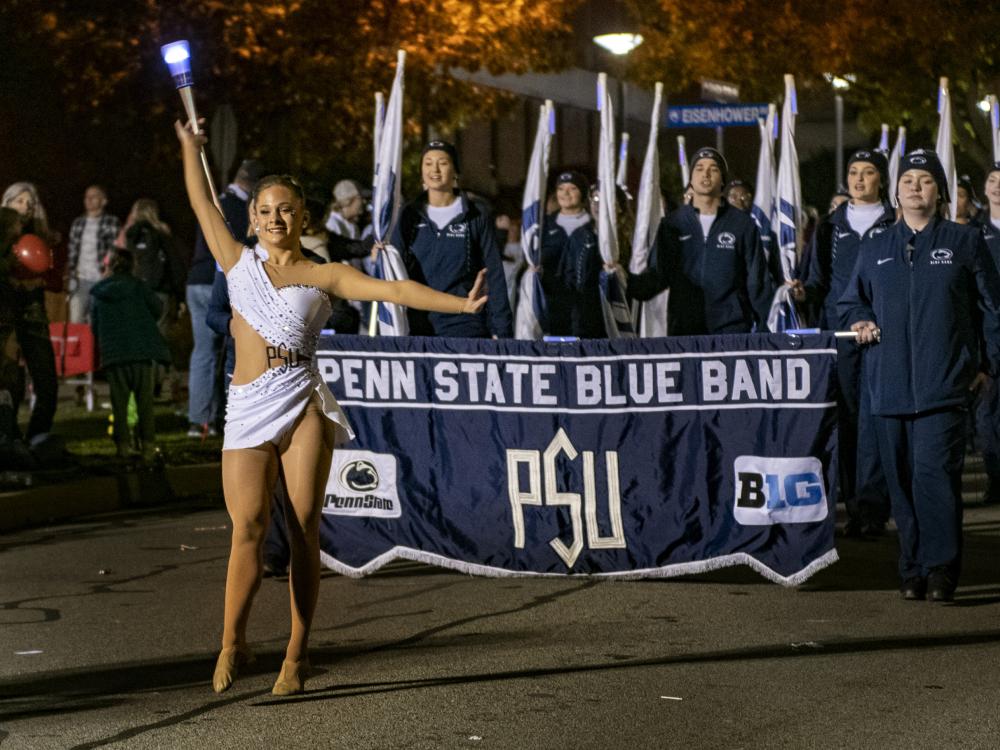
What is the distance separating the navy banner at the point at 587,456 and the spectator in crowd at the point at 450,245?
4.03ft

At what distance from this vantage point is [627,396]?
9469 mm

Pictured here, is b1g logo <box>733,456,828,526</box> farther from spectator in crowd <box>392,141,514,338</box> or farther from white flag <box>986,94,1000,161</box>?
white flag <box>986,94,1000,161</box>

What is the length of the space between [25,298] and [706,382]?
5.51 meters

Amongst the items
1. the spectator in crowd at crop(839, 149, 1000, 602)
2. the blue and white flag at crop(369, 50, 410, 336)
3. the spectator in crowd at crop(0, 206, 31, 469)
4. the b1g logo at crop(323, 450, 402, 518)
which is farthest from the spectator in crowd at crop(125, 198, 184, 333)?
the spectator in crowd at crop(839, 149, 1000, 602)

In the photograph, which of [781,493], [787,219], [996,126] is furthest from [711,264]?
[996,126]

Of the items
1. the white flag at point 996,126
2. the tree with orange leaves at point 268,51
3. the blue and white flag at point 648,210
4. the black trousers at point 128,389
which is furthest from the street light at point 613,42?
the blue and white flag at point 648,210

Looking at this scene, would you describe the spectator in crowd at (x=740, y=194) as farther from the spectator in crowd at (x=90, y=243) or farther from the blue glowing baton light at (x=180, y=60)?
the blue glowing baton light at (x=180, y=60)

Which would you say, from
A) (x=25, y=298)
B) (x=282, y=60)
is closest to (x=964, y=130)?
(x=282, y=60)

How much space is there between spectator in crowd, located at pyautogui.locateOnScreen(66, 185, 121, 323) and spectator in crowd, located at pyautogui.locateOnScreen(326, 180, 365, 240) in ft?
10.4

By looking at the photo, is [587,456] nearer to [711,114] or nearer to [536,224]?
[536,224]

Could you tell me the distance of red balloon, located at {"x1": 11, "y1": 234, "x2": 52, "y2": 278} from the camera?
1277cm

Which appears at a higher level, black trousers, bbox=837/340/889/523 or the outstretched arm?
the outstretched arm

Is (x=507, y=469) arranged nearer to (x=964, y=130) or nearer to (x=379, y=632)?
(x=379, y=632)

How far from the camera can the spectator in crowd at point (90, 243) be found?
19.3 metres
